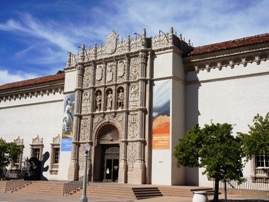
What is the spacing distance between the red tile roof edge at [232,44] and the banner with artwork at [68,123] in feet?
42.8

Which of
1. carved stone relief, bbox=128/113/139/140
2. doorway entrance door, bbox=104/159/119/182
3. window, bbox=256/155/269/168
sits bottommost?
doorway entrance door, bbox=104/159/119/182

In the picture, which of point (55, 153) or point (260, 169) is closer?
point (260, 169)

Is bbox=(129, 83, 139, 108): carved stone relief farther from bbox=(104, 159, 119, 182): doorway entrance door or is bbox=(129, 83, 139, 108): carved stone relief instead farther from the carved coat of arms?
bbox=(104, 159, 119, 182): doorway entrance door

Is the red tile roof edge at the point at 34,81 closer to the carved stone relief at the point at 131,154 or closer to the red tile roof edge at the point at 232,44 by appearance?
the carved stone relief at the point at 131,154

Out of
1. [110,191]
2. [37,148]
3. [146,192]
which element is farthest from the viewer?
[37,148]

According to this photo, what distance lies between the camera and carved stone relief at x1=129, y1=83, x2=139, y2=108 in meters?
30.6

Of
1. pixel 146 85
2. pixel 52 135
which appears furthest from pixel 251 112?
pixel 52 135

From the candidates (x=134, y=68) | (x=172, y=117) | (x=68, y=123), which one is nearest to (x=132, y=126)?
(x=172, y=117)

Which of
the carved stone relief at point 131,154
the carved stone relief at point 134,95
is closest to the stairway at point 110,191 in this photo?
the carved stone relief at point 131,154

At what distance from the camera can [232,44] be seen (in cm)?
2906

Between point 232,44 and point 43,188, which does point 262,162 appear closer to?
point 232,44

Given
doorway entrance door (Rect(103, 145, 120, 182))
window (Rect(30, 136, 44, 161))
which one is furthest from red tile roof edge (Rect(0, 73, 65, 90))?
doorway entrance door (Rect(103, 145, 120, 182))

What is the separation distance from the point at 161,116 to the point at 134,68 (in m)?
→ 5.25

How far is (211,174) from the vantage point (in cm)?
1934
